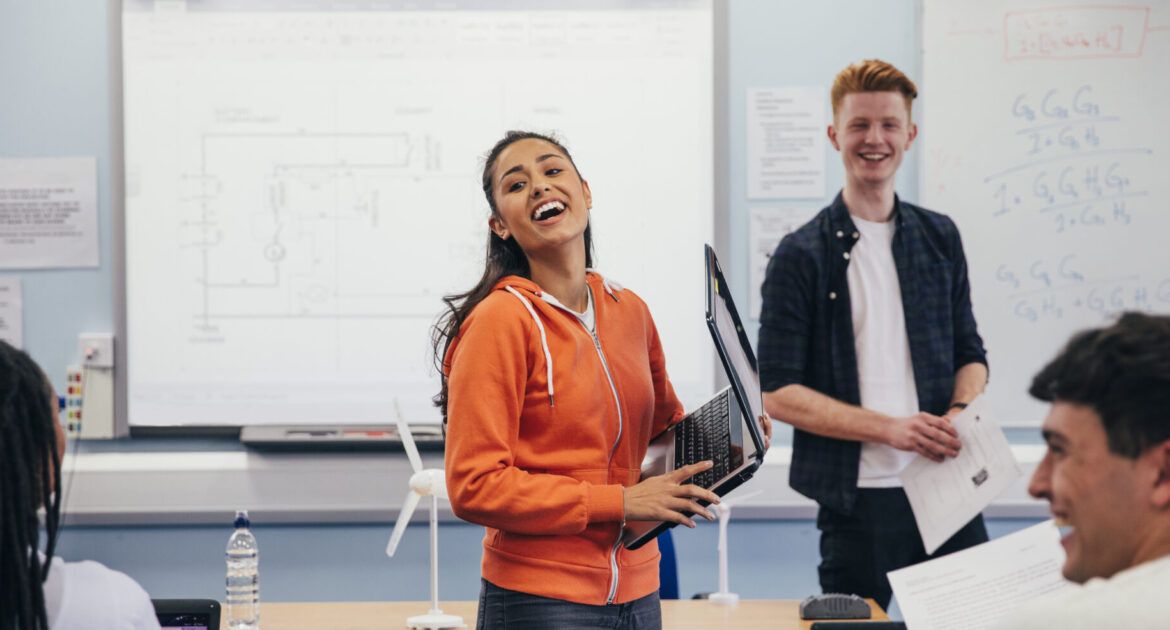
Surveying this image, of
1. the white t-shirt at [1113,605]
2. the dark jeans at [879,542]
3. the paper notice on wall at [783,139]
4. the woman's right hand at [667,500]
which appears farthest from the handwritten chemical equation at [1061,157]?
the white t-shirt at [1113,605]

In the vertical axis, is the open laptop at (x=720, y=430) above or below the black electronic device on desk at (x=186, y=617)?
above

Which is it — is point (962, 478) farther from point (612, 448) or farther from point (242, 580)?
point (242, 580)

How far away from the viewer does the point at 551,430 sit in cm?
164

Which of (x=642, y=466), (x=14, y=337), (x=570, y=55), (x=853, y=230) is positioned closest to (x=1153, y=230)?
(x=853, y=230)

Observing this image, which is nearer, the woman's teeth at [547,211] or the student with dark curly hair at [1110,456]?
the student with dark curly hair at [1110,456]

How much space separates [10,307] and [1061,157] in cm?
311

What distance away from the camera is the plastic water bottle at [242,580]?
2.15 m

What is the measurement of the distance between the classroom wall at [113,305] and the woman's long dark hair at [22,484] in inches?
85.3

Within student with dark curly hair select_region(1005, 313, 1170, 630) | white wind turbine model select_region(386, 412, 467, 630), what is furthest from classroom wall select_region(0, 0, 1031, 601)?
student with dark curly hair select_region(1005, 313, 1170, 630)

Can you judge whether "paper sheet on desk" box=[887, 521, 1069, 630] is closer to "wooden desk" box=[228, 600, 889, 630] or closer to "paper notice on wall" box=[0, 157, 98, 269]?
"wooden desk" box=[228, 600, 889, 630]

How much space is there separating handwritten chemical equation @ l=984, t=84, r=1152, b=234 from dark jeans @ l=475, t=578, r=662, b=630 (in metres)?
2.13

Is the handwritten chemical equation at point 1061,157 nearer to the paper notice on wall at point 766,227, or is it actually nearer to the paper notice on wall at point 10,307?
the paper notice on wall at point 766,227

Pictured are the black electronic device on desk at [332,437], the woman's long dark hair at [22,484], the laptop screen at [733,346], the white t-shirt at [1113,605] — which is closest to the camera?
the white t-shirt at [1113,605]

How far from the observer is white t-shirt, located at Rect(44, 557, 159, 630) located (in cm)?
113
